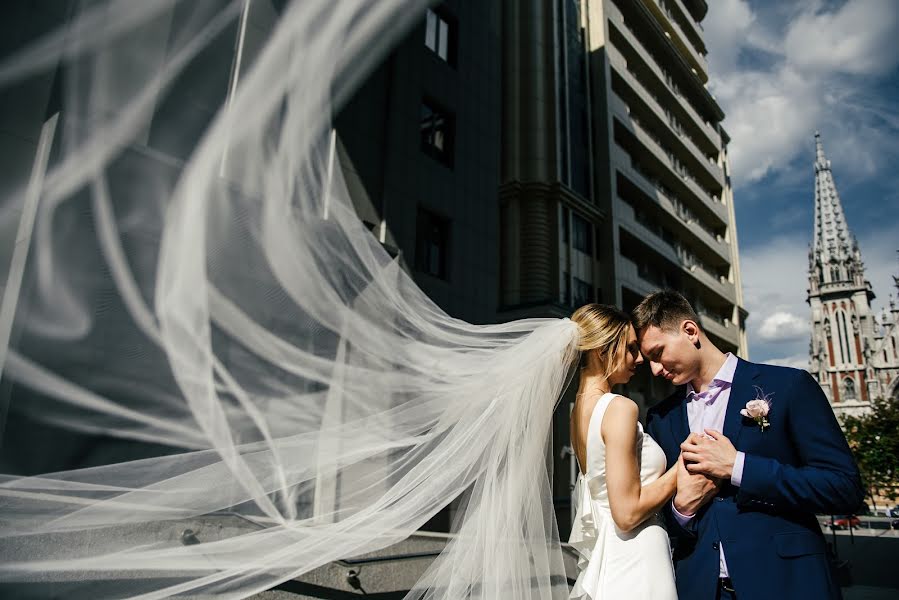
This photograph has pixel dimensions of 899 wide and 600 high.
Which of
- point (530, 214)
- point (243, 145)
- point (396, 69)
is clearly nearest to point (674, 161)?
point (530, 214)

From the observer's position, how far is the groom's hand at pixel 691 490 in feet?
8.14

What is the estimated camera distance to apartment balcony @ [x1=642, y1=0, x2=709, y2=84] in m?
35.5

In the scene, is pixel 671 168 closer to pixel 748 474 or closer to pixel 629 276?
pixel 629 276

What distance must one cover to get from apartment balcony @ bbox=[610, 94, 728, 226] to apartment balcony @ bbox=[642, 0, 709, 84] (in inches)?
344

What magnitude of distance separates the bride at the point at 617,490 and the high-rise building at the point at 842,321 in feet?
273

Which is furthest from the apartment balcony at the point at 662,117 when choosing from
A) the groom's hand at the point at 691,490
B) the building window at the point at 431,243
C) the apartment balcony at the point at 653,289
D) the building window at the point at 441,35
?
the groom's hand at the point at 691,490

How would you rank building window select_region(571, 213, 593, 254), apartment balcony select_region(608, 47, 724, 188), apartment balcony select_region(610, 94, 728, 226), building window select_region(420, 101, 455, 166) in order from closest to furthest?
building window select_region(420, 101, 455, 166) → building window select_region(571, 213, 593, 254) → apartment balcony select_region(610, 94, 728, 226) → apartment balcony select_region(608, 47, 724, 188)

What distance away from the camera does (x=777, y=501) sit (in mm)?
2238

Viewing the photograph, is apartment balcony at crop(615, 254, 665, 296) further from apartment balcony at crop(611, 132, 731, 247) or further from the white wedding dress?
the white wedding dress

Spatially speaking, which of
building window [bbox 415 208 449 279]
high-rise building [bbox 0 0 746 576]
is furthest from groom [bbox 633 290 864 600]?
building window [bbox 415 208 449 279]

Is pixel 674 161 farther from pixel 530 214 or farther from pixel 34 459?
pixel 34 459

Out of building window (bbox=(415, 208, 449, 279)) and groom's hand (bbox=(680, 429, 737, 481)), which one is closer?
groom's hand (bbox=(680, 429, 737, 481))

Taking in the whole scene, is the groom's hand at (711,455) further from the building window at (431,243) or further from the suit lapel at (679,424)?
the building window at (431,243)

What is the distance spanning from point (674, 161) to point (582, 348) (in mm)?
34011
